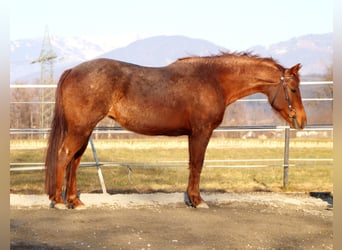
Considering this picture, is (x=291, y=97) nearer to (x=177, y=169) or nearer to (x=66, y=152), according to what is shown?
(x=66, y=152)

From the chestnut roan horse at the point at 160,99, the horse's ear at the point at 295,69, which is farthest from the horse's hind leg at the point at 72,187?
the horse's ear at the point at 295,69

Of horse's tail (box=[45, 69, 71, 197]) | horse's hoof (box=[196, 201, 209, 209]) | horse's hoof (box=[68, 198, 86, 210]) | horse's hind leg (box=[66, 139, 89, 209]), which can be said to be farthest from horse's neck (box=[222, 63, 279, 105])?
horse's hoof (box=[68, 198, 86, 210])

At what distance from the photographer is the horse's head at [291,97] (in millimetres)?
6129

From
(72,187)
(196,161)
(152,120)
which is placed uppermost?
(152,120)

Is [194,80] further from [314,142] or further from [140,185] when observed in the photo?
[314,142]

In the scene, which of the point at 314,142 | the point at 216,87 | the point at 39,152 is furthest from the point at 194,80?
the point at 314,142

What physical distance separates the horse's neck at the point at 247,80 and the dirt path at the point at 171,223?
140cm

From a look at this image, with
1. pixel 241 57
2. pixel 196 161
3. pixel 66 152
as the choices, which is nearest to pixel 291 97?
pixel 241 57

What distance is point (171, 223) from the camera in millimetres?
4980

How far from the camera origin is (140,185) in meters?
9.01

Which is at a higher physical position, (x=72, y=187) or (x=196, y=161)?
(x=196, y=161)

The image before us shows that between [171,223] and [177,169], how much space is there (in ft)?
25.1

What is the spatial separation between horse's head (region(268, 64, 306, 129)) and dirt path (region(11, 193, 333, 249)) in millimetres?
1086

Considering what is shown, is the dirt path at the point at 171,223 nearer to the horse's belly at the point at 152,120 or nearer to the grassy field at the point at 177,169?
the horse's belly at the point at 152,120
